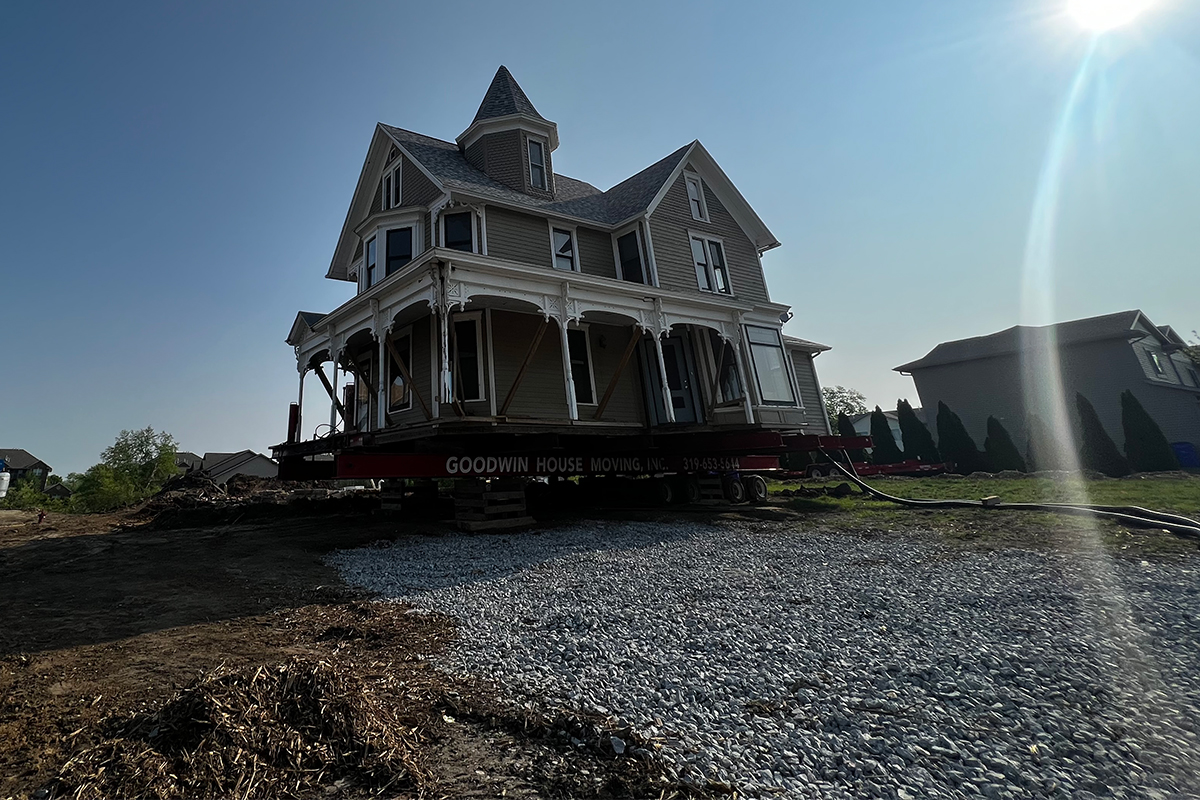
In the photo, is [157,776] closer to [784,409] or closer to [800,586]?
[800,586]

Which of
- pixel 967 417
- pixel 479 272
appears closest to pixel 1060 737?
pixel 479 272

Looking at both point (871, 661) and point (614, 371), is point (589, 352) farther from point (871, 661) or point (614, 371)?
point (871, 661)

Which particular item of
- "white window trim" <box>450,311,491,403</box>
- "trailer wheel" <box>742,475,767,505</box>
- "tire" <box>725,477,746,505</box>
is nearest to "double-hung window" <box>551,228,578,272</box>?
"white window trim" <box>450,311,491,403</box>

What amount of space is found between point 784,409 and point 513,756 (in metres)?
13.3

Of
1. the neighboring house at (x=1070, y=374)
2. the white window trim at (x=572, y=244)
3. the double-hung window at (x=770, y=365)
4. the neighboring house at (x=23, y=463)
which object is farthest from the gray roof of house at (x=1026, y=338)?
the neighboring house at (x=23, y=463)

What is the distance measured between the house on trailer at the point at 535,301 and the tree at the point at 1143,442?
21033 mm

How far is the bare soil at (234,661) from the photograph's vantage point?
247cm

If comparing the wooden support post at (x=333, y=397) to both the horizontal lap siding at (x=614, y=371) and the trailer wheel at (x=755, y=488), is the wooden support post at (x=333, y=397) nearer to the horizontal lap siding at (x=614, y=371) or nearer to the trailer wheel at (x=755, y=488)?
the horizontal lap siding at (x=614, y=371)

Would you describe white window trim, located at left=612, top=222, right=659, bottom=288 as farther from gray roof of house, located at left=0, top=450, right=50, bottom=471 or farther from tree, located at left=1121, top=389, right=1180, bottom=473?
gray roof of house, located at left=0, top=450, right=50, bottom=471

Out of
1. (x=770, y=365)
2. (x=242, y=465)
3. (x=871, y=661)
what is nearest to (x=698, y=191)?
(x=770, y=365)

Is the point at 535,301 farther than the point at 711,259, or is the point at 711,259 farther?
the point at 711,259

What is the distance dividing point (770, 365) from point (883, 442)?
2074cm

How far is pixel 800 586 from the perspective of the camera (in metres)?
5.82

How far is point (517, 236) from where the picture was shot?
14188 mm
